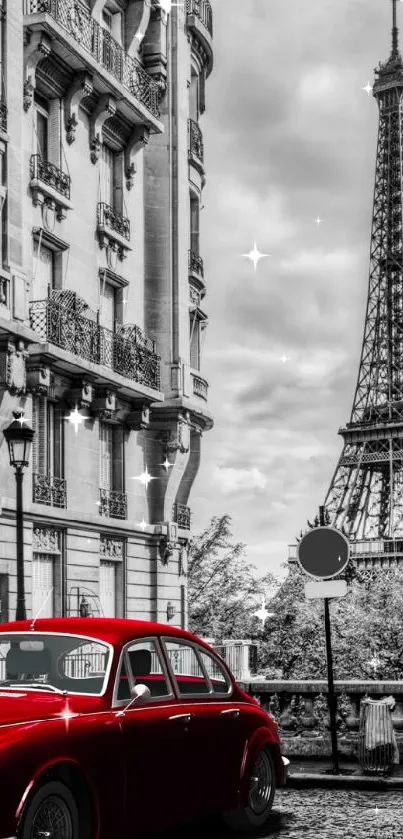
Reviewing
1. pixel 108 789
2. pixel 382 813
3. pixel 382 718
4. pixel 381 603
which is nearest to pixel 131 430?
pixel 382 718

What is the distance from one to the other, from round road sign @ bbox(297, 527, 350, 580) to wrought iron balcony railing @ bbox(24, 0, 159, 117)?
17.6 m

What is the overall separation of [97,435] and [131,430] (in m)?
2.32

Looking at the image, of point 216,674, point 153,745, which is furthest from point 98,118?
point 153,745

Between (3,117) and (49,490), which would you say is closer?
(3,117)

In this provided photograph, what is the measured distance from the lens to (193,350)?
3797 cm

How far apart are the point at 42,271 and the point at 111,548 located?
6828mm

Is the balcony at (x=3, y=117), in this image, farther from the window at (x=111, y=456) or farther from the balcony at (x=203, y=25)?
the balcony at (x=203, y=25)

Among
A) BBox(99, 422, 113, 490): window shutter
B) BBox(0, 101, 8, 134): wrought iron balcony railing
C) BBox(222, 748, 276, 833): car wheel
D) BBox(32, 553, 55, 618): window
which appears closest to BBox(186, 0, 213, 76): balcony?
BBox(0, 101, 8, 134): wrought iron balcony railing

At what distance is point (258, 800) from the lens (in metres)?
10.2

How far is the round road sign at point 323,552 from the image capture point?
1358 centimetres

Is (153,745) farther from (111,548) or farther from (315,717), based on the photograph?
(111,548)

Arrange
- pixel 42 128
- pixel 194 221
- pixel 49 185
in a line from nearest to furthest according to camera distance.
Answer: pixel 49 185 → pixel 42 128 → pixel 194 221

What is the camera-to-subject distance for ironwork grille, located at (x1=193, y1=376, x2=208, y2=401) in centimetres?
3612

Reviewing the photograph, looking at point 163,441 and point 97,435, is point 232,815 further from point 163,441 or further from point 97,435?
point 163,441
